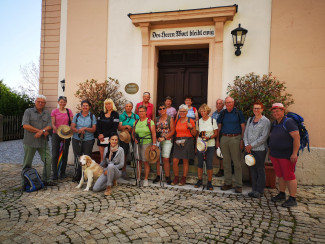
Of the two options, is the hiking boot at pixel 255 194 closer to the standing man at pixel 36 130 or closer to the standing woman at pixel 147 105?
the standing woman at pixel 147 105

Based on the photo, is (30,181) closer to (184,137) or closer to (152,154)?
(152,154)

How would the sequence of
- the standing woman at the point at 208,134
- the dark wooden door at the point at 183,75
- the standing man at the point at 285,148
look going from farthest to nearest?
the dark wooden door at the point at 183,75 < the standing woman at the point at 208,134 < the standing man at the point at 285,148

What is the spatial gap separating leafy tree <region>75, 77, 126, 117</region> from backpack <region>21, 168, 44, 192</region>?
92.0 inches

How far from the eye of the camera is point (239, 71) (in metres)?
6.25

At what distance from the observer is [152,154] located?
5.12m

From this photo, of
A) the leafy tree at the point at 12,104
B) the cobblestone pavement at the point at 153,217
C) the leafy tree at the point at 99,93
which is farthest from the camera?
the leafy tree at the point at 12,104

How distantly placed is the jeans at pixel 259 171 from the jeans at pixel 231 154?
0.29 metres

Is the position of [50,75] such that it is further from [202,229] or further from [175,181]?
[202,229]

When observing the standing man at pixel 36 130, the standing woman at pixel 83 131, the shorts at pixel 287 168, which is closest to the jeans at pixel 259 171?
the shorts at pixel 287 168

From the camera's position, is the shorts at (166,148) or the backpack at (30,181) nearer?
the backpack at (30,181)

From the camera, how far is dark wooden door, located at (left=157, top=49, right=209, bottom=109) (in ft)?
23.2

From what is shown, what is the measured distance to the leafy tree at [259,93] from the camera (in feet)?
17.7

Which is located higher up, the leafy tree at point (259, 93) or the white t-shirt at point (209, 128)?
the leafy tree at point (259, 93)

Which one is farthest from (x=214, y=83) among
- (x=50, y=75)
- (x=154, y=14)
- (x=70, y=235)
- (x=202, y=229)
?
(x=50, y=75)
